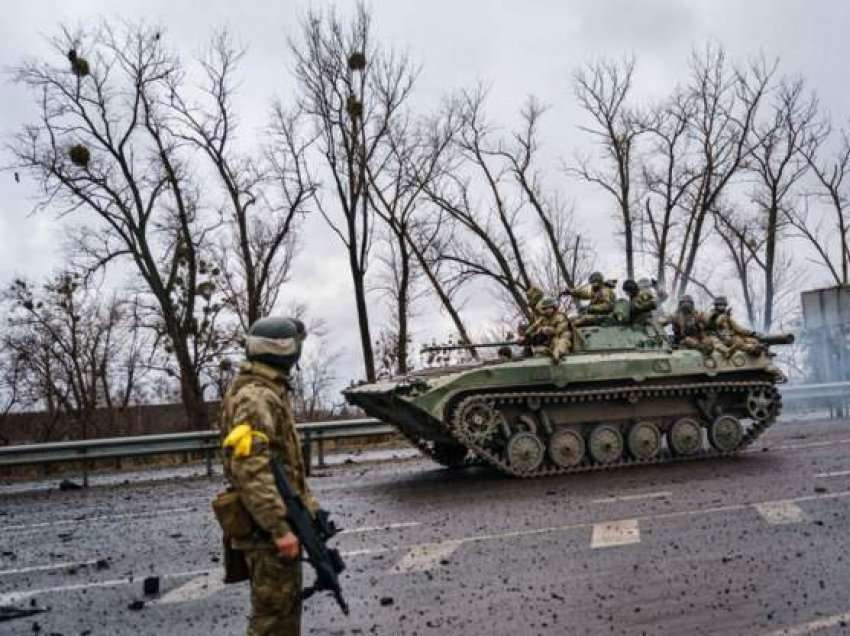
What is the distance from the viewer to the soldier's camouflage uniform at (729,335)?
14.6 m

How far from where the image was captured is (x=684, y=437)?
1408 cm

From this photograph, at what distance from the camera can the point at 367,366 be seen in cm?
2450

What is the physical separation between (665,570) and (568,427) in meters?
6.58

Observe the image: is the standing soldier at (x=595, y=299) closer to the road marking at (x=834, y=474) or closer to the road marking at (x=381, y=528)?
the road marking at (x=834, y=474)

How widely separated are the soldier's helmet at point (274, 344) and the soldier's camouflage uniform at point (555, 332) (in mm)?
8434

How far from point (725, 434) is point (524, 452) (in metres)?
3.43

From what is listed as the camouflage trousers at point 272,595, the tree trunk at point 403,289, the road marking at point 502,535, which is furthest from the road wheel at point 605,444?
the tree trunk at point 403,289

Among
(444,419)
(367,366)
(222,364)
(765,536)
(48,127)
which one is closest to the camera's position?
(765,536)

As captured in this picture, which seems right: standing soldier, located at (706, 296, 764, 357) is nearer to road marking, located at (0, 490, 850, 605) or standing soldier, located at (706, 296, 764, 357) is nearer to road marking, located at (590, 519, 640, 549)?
road marking, located at (0, 490, 850, 605)

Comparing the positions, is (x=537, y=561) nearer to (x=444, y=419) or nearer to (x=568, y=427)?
(x=444, y=419)

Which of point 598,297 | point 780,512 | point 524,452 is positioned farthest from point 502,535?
point 598,297

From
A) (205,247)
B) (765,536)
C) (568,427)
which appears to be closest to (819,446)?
(568,427)

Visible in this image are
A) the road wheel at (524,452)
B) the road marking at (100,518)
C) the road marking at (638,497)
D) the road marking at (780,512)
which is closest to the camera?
the road marking at (780,512)

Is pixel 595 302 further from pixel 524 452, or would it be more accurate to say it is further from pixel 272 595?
pixel 272 595
